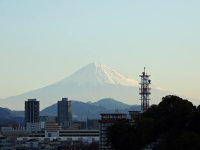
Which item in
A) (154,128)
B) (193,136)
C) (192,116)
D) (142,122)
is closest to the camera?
(193,136)

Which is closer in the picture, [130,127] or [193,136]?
[193,136]

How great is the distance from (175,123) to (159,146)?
9.46m

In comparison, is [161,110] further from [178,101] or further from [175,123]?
[175,123]

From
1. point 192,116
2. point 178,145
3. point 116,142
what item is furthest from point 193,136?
point 116,142

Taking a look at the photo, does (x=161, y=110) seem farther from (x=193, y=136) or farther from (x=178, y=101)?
(x=193, y=136)

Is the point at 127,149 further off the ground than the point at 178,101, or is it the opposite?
the point at 178,101

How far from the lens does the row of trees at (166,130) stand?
4452 inches

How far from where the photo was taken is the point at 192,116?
12275 cm

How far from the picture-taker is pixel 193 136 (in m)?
111

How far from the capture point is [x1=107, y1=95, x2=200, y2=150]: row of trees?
113088 mm

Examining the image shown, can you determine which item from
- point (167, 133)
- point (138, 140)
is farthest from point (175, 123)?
point (138, 140)

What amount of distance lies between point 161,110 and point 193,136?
49.3m

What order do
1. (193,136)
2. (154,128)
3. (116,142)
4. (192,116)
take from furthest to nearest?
1. (116,142)
2. (154,128)
3. (192,116)
4. (193,136)

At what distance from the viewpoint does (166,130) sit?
451 ft
